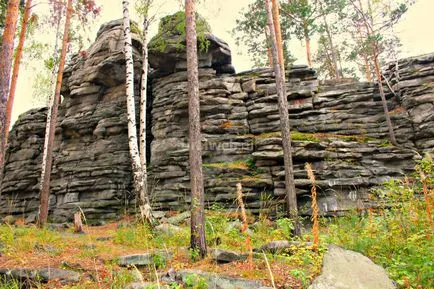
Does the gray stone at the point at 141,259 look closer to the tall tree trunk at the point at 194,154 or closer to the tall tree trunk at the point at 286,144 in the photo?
the tall tree trunk at the point at 194,154

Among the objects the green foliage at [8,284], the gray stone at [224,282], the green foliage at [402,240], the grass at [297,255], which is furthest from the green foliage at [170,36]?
the gray stone at [224,282]

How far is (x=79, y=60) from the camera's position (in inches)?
797

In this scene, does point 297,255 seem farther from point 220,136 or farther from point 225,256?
point 220,136

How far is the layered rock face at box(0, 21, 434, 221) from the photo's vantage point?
1345 cm

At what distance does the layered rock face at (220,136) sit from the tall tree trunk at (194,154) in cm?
487

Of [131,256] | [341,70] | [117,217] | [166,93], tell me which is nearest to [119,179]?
[117,217]

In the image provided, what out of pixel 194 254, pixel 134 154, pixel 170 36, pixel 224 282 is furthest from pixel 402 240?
pixel 170 36

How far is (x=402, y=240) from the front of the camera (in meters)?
5.12

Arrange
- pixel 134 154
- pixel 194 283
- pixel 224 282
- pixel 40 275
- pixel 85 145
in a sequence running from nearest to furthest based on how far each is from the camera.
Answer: pixel 194 283
pixel 224 282
pixel 40 275
pixel 134 154
pixel 85 145

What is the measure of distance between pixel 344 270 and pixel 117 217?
13.6 m

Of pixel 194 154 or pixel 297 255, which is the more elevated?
pixel 194 154

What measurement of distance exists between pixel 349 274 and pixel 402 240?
182 centimetres

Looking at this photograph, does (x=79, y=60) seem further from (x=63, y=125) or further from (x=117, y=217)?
(x=117, y=217)

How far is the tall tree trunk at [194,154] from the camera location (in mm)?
6469
